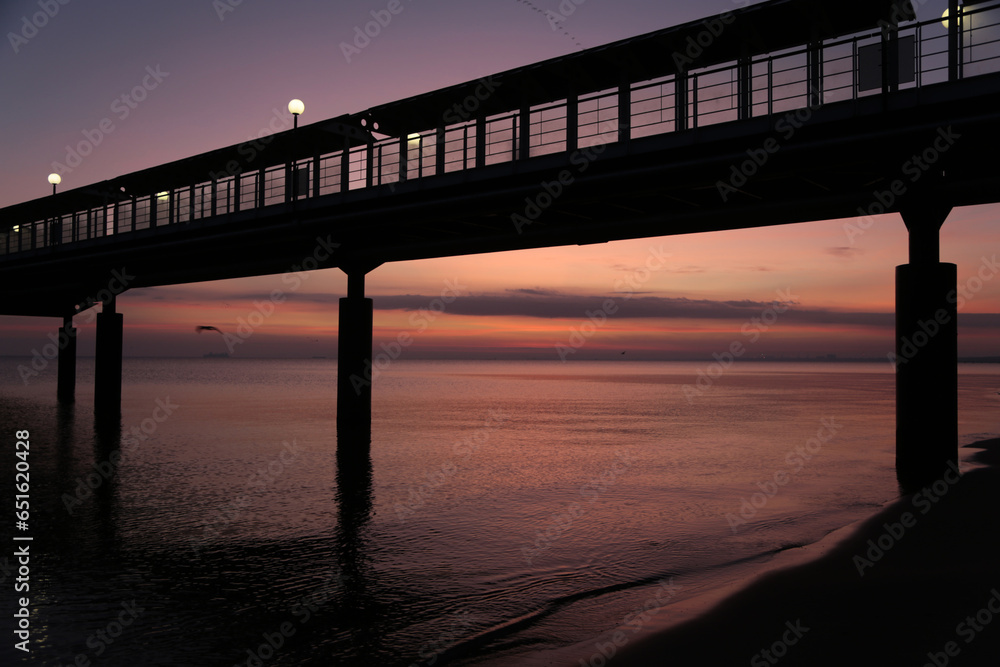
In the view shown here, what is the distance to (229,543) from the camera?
1141cm

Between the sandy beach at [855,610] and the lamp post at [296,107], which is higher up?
the lamp post at [296,107]

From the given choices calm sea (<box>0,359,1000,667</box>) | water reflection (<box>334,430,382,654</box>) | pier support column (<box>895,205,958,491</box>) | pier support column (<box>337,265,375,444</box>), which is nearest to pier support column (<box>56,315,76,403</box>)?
calm sea (<box>0,359,1000,667</box>)

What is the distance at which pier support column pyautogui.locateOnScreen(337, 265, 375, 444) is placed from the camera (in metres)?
26.1

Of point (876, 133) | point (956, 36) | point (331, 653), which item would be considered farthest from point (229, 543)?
point (956, 36)

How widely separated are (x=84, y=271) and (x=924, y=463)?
37.6 m

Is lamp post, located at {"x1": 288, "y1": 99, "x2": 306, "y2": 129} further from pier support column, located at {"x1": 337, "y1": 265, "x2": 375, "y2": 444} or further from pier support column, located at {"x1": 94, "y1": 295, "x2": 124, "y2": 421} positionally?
pier support column, located at {"x1": 94, "y1": 295, "x2": 124, "y2": 421}

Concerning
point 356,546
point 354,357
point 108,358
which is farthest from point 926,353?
point 108,358

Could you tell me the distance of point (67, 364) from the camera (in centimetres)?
4525

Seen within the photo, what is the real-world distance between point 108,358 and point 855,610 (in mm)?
38246

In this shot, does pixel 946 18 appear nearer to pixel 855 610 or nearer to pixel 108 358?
pixel 855 610

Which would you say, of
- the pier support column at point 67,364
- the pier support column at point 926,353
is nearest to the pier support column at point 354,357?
the pier support column at point 926,353

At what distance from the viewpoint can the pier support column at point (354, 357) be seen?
26.1m

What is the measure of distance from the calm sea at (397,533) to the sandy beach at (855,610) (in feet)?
1.90

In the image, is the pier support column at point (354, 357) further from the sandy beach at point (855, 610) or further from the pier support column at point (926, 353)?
the sandy beach at point (855, 610)
